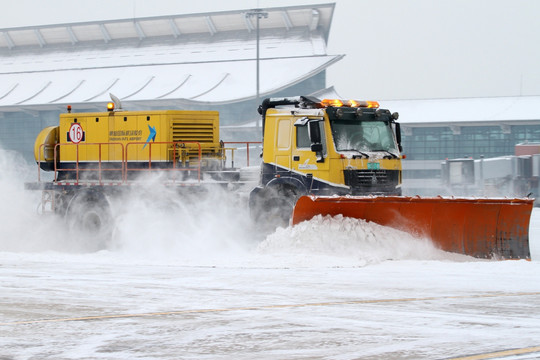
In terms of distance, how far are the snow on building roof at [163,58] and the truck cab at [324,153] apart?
40.6 metres

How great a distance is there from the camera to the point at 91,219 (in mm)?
18219

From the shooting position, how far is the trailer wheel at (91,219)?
17953 mm

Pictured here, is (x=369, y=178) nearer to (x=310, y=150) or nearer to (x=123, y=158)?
(x=310, y=150)

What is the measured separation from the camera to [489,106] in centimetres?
5766

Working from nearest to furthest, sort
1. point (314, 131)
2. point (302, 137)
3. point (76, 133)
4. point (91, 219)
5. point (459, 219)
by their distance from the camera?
1. point (459, 219)
2. point (314, 131)
3. point (302, 137)
4. point (91, 219)
5. point (76, 133)

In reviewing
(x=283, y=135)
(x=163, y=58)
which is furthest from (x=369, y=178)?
(x=163, y=58)

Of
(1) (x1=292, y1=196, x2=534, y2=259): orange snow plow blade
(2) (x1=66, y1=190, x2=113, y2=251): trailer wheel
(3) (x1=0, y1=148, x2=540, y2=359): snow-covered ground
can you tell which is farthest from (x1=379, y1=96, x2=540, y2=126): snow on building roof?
(1) (x1=292, y1=196, x2=534, y2=259): orange snow plow blade

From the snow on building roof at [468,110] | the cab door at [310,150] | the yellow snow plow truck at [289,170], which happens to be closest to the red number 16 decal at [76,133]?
the yellow snow plow truck at [289,170]

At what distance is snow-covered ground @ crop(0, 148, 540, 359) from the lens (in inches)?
287

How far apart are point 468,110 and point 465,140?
7.81 feet

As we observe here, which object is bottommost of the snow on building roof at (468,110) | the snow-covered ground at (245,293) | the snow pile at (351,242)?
the snow-covered ground at (245,293)

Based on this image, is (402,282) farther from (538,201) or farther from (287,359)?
(538,201)

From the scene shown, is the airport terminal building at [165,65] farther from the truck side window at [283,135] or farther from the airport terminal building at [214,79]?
the truck side window at [283,135]

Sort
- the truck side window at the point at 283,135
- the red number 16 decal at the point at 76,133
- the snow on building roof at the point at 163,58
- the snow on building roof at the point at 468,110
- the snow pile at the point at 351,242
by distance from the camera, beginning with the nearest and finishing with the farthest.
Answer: the snow pile at the point at 351,242 → the truck side window at the point at 283,135 → the red number 16 decal at the point at 76,133 → the snow on building roof at the point at 468,110 → the snow on building roof at the point at 163,58
